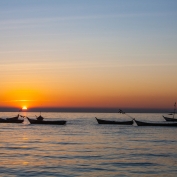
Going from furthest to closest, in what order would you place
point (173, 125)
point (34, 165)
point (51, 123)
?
point (51, 123)
point (173, 125)
point (34, 165)

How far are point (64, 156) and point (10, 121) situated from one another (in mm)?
74041

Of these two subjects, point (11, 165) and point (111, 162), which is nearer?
point (11, 165)

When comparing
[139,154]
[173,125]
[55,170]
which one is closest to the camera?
[55,170]

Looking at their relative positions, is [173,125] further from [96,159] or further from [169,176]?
[169,176]

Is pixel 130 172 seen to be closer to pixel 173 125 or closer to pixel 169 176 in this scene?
pixel 169 176

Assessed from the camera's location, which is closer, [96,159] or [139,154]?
[96,159]

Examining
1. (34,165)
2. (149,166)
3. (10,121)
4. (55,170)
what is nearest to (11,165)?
(34,165)

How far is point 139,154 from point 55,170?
11.5 metres

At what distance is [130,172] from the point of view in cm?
2580

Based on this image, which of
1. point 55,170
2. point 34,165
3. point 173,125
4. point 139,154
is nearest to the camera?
point 55,170

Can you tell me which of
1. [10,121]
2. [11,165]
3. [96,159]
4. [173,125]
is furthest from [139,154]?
[10,121]

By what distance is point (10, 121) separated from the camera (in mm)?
104250

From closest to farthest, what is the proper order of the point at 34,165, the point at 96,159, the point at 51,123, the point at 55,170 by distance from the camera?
the point at 55,170 → the point at 34,165 → the point at 96,159 → the point at 51,123

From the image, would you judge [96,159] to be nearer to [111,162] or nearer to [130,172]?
[111,162]
